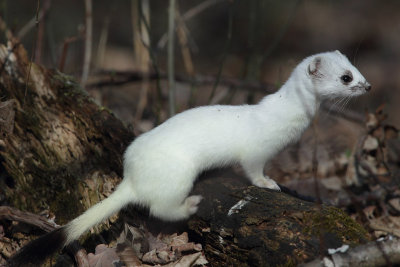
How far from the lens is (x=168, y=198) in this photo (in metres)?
2.33

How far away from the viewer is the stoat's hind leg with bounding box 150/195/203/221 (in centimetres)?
233

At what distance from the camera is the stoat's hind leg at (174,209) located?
7.65 feet

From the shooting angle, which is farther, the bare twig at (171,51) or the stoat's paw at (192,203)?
the bare twig at (171,51)

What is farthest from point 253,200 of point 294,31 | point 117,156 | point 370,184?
point 294,31

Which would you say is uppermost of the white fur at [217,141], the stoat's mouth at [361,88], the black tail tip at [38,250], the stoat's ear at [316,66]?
the stoat's ear at [316,66]

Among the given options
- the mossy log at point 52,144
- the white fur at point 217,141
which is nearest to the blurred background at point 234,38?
the mossy log at point 52,144

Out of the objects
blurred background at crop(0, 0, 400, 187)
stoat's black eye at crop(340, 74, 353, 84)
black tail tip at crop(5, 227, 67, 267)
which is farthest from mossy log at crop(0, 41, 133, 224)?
blurred background at crop(0, 0, 400, 187)

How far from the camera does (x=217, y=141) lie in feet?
8.02

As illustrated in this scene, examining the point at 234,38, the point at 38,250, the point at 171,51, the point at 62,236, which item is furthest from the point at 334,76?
the point at 234,38

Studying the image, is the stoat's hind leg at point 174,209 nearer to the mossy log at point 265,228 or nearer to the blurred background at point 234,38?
the mossy log at point 265,228

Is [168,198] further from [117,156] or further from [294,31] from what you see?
[294,31]

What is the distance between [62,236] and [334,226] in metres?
1.23

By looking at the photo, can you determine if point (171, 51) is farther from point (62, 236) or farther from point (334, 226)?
point (334, 226)

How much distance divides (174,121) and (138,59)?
7.85 feet
